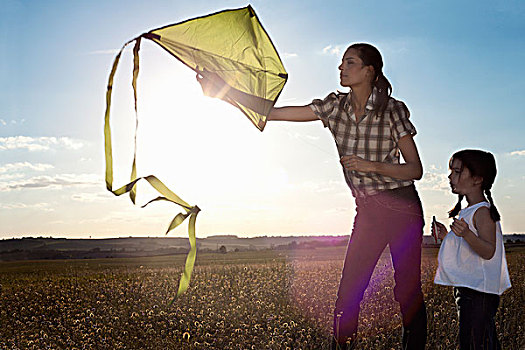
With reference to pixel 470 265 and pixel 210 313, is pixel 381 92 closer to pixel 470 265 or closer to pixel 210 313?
pixel 470 265

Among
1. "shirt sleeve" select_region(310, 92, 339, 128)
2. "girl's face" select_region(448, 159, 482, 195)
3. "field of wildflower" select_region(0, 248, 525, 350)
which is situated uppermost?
"shirt sleeve" select_region(310, 92, 339, 128)

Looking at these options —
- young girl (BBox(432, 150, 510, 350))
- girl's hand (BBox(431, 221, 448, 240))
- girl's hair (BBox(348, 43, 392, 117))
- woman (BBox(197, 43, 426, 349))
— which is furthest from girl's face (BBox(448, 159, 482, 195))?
girl's hair (BBox(348, 43, 392, 117))

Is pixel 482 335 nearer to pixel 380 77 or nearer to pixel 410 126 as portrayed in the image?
pixel 410 126

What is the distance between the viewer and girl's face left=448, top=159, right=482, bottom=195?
364 centimetres

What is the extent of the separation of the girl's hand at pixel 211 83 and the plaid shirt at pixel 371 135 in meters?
0.79

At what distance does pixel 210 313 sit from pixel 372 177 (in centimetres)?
300

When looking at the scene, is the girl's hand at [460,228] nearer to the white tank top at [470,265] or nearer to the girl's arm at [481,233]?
the girl's arm at [481,233]

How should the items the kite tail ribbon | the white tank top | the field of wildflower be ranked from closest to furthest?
the kite tail ribbon < the white tank top < the field of wildflower

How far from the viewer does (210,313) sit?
5707mm

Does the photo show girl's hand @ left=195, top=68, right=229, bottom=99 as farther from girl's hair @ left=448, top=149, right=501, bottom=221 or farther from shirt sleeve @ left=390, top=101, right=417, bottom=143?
girl's hair @ left=448, top=149, right=501, bottom=221

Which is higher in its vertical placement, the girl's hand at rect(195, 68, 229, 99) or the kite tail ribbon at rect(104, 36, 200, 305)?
the girl's hand at rect(195, 68, 229, 99)

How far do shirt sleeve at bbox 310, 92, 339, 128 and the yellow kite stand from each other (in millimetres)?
288

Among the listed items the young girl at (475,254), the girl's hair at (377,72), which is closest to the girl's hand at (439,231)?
the young girl at (475,254)

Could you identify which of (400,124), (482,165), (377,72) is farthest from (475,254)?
(377,72)
